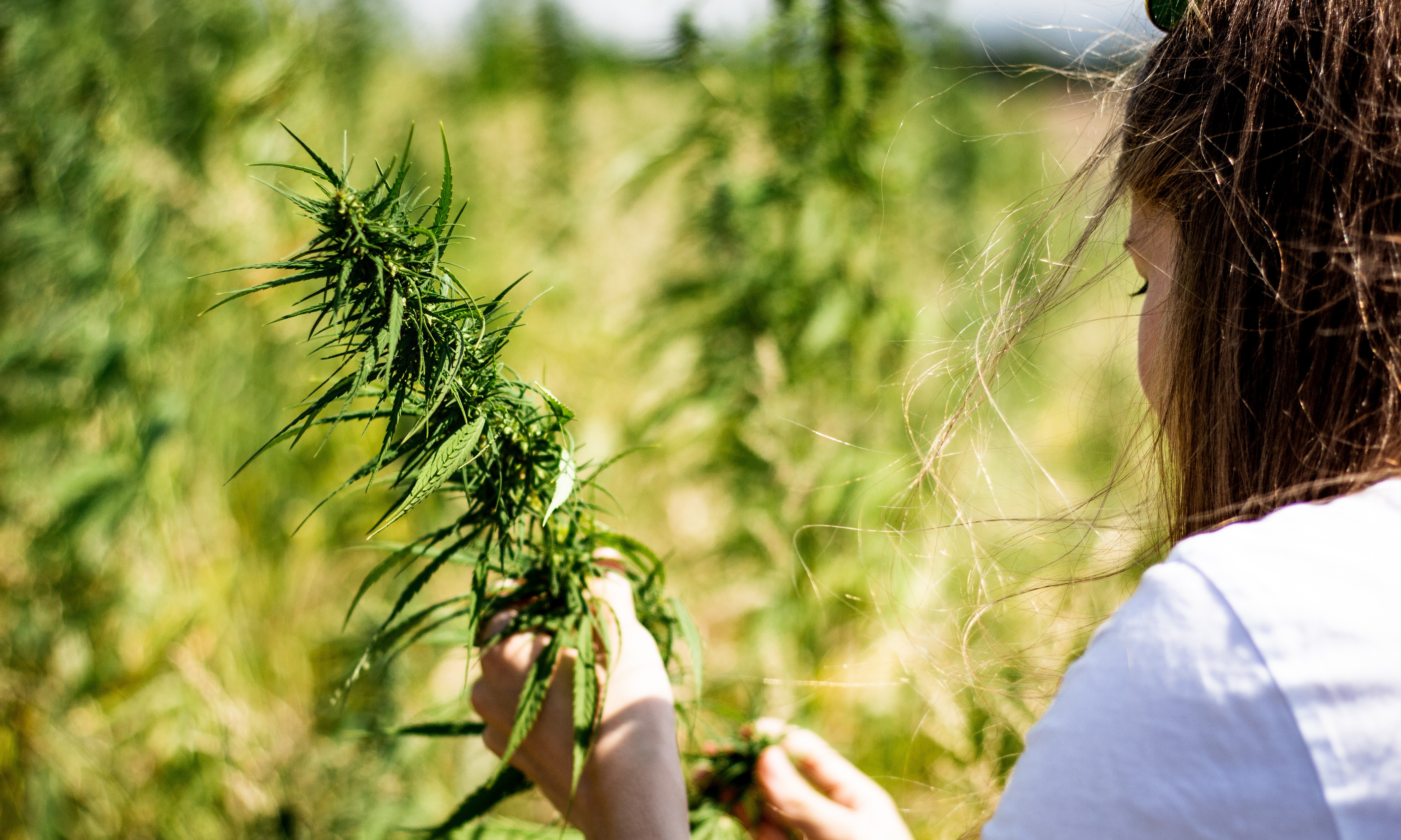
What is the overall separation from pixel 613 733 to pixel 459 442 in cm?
27

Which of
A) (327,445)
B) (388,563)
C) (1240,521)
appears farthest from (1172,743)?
(327,445)

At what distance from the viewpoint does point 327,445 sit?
1.84 meters

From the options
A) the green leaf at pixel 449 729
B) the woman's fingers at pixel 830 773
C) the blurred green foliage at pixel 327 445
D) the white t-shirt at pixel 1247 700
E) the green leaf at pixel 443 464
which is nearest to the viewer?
the white t-shirt at pixel 1247 700

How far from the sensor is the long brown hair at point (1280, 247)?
502mm

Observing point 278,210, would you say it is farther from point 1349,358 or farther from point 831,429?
point 1349,358

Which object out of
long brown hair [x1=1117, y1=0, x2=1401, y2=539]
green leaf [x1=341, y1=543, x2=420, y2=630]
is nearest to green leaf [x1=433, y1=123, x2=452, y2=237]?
green leaf [x1=341, y1=543, x2=420, y2=630]

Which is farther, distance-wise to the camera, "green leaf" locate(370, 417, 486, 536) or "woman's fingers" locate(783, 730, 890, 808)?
"woman's fingers" locate(783, 730, 890, 808)

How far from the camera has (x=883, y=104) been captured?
1.44 meters

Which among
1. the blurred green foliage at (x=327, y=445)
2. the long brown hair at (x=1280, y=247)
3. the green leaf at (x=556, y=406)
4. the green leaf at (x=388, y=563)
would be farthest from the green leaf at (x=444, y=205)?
the blurred green foliage at (x=327, y=445)

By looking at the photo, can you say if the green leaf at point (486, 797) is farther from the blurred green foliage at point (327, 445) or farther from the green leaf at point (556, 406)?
the blurred green foliage at point (327, 445)

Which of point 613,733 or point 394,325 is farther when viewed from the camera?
point 613,733

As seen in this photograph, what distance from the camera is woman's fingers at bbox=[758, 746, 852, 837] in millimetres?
761

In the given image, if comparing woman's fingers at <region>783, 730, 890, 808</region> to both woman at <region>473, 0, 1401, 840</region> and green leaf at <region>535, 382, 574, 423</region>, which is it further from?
green leaf at <region>535, 382, 574, 423</region>

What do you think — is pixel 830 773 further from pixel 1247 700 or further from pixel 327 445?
pixel 327 445
